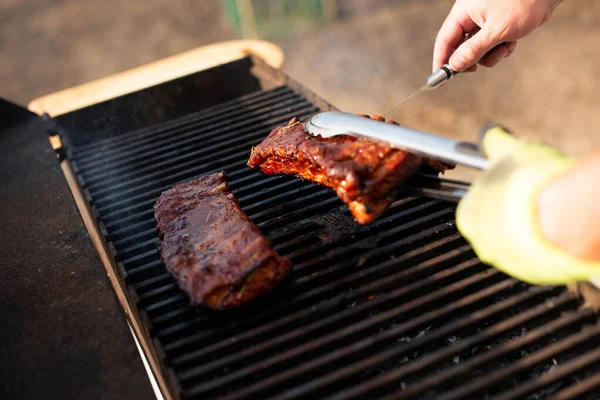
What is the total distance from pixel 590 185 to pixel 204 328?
1841mm

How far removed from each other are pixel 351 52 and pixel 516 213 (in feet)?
27.5

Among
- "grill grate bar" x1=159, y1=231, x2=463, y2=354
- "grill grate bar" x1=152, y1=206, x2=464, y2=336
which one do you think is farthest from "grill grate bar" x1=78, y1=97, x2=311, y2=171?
"grill grate bar" x1=159, y1=231, x2=463, y2=354

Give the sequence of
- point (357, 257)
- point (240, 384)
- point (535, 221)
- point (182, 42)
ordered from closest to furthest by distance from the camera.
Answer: point (535, 221)
point (240, 384)
point (357, 257)
point (182, 42)

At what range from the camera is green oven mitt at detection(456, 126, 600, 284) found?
1810 mm

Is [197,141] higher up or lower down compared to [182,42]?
lower down

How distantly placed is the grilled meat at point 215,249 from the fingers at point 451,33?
181cm

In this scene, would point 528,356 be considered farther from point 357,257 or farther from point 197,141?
point 197,141

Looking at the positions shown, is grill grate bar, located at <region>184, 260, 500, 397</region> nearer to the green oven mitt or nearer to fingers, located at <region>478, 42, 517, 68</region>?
the green oven mitt

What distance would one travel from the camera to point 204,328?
268 cm

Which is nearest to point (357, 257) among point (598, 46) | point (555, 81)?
point (555, 81)

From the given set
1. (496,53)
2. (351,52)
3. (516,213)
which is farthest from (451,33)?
(351,52)

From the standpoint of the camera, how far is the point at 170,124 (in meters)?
4.66

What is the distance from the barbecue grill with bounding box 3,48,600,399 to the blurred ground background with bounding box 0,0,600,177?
488cm

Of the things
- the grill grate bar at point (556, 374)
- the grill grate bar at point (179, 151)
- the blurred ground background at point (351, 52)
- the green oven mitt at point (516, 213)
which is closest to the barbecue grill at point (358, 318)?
the grill grate bar at point (556, 374)
